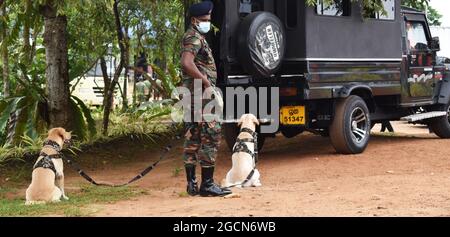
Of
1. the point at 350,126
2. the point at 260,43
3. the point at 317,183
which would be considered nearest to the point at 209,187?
the point at 317,183

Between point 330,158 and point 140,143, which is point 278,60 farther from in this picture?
point 140,143

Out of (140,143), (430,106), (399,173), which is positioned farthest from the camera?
(430,106)

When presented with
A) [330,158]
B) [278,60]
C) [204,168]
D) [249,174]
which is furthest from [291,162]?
[204,168]

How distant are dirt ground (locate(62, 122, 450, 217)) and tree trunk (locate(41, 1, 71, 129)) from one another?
3.76ft

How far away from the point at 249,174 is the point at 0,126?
168 inches

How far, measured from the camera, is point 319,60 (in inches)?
353

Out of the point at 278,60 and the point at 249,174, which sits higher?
the point at 278,60

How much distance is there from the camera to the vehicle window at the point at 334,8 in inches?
356

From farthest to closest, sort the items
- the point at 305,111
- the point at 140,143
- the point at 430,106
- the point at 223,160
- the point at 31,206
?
the point at 430,106 → the point at 140,143 → the point at 223,160 → the point at 305,111 → the point at 31,206

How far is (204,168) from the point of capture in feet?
21.4

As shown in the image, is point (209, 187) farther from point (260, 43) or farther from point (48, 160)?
point (260, 43)

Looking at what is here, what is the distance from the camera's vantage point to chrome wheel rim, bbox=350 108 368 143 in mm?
9555

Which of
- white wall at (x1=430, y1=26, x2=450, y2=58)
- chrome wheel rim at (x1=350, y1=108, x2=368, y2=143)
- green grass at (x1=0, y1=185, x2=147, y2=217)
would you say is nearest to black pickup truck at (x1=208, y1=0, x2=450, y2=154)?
chrome wheel rim at (x1=350, y1=108, x2=368, y2=143)

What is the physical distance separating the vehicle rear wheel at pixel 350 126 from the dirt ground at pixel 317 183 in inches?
6.8
